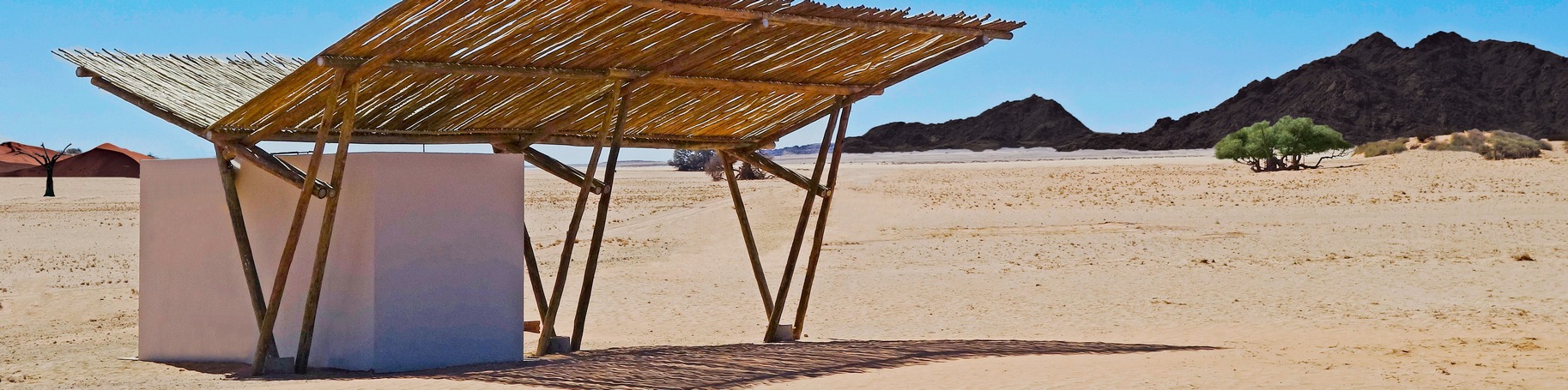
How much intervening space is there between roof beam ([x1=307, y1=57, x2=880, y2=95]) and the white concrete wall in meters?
0.55

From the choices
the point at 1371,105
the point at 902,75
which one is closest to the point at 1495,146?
the point at 902,75

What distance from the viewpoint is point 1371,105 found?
330ft

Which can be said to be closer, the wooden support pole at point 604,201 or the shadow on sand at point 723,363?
the shadow on sand at point 723,363

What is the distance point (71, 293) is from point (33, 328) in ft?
8.72

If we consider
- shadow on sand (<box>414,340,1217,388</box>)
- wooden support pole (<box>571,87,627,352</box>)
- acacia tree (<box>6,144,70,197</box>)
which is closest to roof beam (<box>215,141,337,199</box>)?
shadow on sand (<box>414,340,1217,388</box>)

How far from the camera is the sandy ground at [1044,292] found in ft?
24.9

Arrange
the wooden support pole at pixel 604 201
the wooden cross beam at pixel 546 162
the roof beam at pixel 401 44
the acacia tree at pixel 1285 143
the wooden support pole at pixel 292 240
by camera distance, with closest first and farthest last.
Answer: the roof beam at pixel 401 44 → the wooden support pole at pixel 292 240 → the wooden support pole at pixel 604 201 → the wooden cross beam at pixel 546 162 → the acacia tree at pixel 1285 143

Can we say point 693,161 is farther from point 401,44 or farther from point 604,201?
point 401,44

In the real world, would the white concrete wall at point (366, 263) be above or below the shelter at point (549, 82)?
below

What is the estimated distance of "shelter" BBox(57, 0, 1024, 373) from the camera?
7508mm

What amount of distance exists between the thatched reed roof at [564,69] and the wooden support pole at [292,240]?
0.26m

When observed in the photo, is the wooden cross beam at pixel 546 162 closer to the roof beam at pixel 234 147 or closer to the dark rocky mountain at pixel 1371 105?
the roof beam at pixel 234 147

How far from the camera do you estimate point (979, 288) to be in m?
14.9

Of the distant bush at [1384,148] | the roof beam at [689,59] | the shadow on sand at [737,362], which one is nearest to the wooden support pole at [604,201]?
the roof beam at [689,59]
